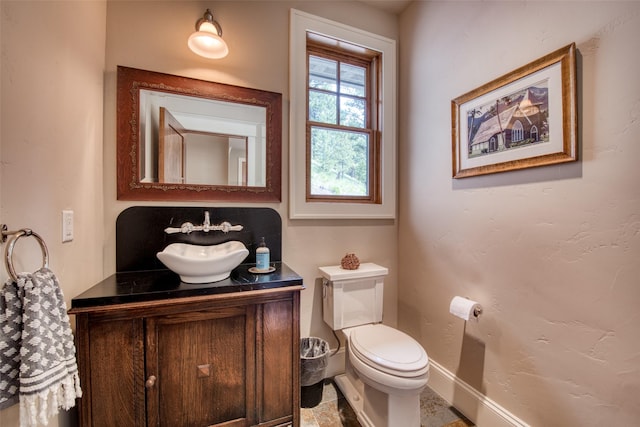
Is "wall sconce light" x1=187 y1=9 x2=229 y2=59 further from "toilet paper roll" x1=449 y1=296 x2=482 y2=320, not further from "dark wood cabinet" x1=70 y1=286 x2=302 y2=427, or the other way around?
"toilet paper roll" x1=449 y1=296 x2=482 y2=320

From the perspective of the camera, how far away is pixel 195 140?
64.5 inches

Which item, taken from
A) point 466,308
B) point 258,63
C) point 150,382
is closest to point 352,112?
point 258,63

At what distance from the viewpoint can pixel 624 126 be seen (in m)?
0.99

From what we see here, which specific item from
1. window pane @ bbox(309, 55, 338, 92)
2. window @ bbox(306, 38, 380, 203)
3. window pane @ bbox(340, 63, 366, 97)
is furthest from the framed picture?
window pane @ bbox(309, 55, 338, 92)

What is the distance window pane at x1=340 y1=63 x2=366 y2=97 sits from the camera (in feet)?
6.93

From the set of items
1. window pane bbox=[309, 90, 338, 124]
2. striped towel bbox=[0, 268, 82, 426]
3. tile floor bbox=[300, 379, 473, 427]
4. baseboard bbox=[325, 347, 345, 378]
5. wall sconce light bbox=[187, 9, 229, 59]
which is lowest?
tile floor bbox=[300, 379, 473, 427]

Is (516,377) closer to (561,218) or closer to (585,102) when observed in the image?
(561,218)

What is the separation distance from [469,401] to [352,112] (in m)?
2.07

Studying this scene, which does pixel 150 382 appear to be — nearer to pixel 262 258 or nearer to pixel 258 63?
pixel 262 258

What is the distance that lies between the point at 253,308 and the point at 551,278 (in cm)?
138

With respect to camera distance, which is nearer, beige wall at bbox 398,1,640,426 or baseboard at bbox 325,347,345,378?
beige wall at bbox 398,1,640,426

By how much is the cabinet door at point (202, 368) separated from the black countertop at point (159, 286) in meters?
0.10

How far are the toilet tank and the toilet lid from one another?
4.9 inches

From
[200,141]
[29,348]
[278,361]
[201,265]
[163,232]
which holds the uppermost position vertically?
[200,141]
